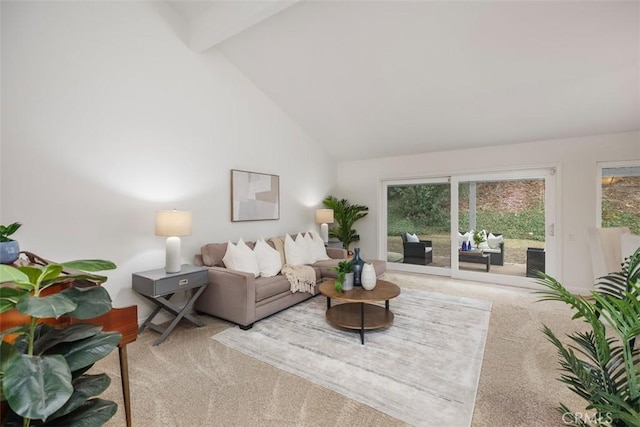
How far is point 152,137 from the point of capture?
3.15 metres

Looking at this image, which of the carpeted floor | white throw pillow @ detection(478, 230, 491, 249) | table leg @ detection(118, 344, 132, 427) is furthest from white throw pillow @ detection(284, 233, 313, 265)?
white throw pillow @ detection(478, 230, 491, 249)

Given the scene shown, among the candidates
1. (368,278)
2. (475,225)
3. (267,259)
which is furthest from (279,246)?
(475,225)

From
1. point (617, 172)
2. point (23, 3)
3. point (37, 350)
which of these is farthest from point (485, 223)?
point (23, 3)

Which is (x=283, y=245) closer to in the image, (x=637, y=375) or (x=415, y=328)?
(x=415, y=328)

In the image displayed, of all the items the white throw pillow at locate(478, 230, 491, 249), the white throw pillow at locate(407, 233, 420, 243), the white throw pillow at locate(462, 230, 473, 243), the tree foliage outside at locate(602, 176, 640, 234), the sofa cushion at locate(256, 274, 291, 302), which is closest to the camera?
the sofa cushion at locate(256, 274, 291, 302)

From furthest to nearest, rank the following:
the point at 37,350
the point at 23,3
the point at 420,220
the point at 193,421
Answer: the point at 420,220 < the point at 23,3 < the point at 193,421 < the point at 37,350

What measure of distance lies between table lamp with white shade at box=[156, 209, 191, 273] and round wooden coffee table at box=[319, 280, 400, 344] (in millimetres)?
1580

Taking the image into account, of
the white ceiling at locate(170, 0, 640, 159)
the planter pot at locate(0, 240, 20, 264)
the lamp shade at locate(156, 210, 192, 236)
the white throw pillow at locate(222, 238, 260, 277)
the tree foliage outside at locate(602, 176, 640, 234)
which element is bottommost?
the white throw pillow at locate(222, 238, 260, 277)

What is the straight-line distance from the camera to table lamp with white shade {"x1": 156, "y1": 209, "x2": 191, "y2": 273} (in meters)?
2.87

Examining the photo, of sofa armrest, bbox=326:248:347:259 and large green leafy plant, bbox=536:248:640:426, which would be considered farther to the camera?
sofa armrest, bbox=326:248:347:259

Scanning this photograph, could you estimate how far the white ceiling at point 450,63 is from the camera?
2.73 meters

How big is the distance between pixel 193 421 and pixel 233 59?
410 centimetres

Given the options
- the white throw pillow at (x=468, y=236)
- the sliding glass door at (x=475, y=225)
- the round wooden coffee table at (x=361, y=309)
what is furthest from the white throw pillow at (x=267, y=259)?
the white throw pillow at (x=468, y=236)

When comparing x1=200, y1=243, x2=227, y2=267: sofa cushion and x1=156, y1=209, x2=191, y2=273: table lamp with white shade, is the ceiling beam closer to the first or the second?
x1=156, y1=209, x2=191, y2=273: table lamp with white shade
